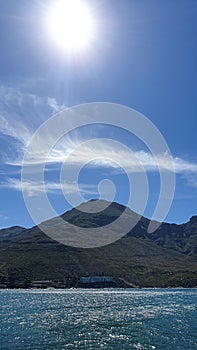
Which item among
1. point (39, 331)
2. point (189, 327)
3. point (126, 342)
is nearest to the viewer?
point (126, 342)

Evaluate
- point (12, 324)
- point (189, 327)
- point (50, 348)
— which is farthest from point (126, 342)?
point (12, 324)

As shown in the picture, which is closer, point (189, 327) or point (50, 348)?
point (50, 348)

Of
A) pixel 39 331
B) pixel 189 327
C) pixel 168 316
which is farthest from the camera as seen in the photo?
pixel 168 316

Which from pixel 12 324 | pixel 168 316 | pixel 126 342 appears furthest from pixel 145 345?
pixel 168 316

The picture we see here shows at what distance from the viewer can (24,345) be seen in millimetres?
51562

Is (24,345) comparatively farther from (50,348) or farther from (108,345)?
(108,345)

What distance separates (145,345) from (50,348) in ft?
39.0

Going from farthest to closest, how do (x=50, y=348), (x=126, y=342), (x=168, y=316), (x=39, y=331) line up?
(x=168, y=316) → (x=39, y=331) → (x=126, y=342) → (x=50, y=348)

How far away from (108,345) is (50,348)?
7.31 meters

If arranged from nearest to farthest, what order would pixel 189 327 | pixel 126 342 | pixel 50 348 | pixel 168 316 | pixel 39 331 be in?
pixel 50 348 < pixel 126 342 < pixel 39 331 < pixel 189 327 < pixel 168 316

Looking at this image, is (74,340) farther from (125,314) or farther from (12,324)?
(125,314)

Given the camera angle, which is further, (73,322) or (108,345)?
(73,322)

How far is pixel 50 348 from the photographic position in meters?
49.5

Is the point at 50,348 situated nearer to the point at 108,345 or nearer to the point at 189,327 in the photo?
the point at 108,345
